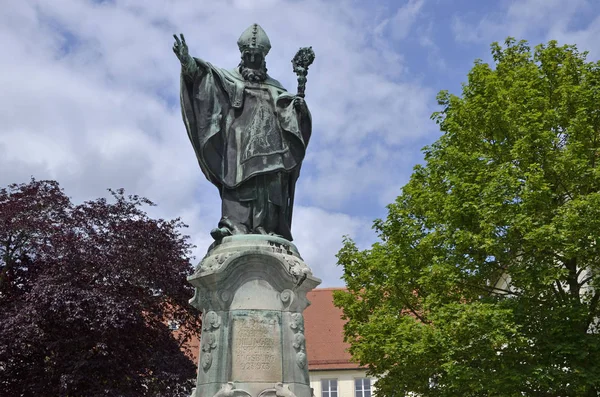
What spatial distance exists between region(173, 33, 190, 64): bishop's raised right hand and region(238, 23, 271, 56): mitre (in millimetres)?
796

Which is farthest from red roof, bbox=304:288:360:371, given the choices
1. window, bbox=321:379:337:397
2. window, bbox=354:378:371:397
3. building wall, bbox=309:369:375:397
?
window, bbox=354:378:371:397

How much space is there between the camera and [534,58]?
2091cm

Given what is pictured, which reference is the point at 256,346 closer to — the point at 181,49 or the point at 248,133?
the point at 248,133

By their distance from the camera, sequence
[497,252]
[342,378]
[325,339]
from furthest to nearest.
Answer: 1. [325,339]
2. [342,378]
3. [497,252]

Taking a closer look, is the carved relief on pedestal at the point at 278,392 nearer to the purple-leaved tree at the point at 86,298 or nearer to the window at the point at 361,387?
the purple-leaved tree at the point at 86,298

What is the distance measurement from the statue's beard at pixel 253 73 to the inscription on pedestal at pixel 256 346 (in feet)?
9.73

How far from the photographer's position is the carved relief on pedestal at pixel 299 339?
8008 millimetres

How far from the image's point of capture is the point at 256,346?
7.89 m

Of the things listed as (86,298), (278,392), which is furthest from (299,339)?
(86,298)

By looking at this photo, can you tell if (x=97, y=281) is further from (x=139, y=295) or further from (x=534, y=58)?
(x=534, y=58)

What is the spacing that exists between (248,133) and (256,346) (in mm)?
2619

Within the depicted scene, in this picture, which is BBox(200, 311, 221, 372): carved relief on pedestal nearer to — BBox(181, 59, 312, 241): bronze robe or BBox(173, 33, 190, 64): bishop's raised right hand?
BBox(181, 59, 312, 241): bronze robe

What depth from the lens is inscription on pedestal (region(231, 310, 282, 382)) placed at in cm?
779

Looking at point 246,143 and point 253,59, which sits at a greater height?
point 253,59
